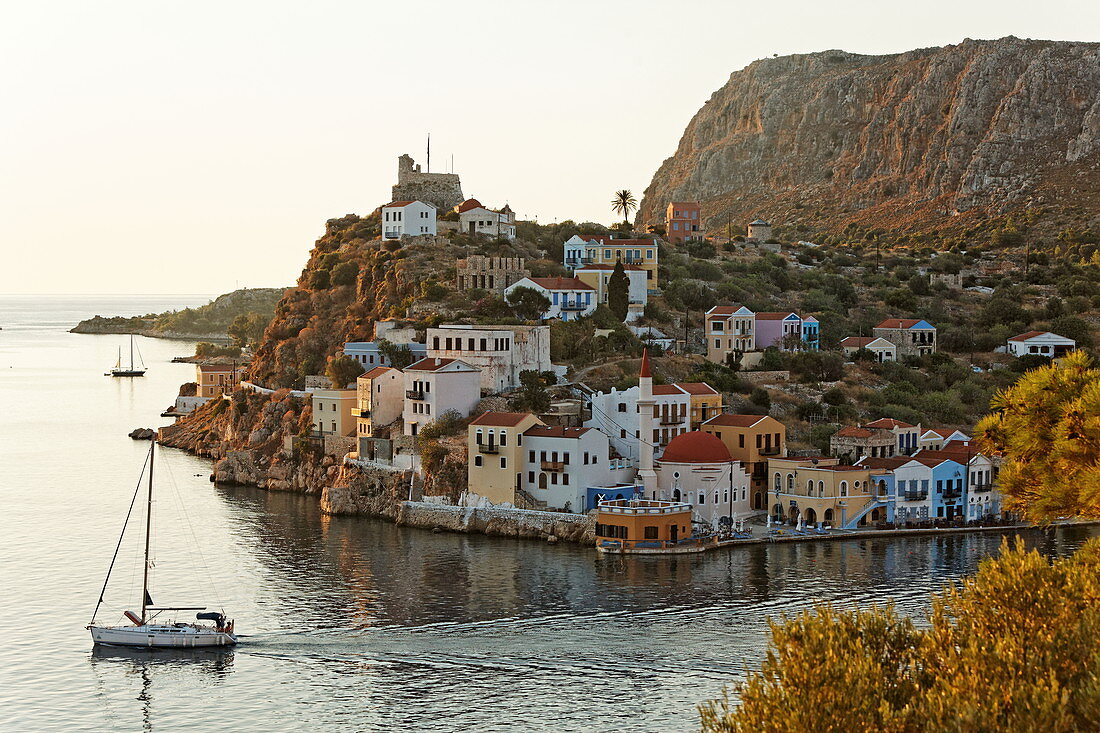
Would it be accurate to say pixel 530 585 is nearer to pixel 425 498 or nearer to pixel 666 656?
pixel 666 656

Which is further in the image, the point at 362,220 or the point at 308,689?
the point at 362,220

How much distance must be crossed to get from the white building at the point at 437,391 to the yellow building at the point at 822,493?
1447 cm

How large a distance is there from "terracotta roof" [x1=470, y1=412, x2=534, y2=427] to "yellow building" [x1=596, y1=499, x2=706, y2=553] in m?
6.40

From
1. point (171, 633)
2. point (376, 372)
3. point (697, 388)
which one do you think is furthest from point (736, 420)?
point (171, 633)

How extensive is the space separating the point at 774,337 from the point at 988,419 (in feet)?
195

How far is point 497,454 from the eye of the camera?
191 ft

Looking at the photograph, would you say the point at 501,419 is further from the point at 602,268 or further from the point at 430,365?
the point at 602,268

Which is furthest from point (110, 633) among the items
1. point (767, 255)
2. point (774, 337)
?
point (767, 255)

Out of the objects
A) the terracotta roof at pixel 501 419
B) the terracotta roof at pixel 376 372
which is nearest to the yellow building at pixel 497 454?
the terracotta roof at pixel 501 419

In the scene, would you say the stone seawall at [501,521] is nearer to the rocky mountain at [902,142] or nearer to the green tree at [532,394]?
the green tree at [532,394]

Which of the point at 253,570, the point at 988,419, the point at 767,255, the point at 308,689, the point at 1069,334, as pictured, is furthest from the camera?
the point at 767,255

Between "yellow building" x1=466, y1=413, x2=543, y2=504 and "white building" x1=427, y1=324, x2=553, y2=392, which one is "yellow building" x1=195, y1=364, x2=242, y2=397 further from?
"yellow building" x1=466, y1=413, x2=543, y2=504

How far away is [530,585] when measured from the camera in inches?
1844

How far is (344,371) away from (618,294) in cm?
1746
